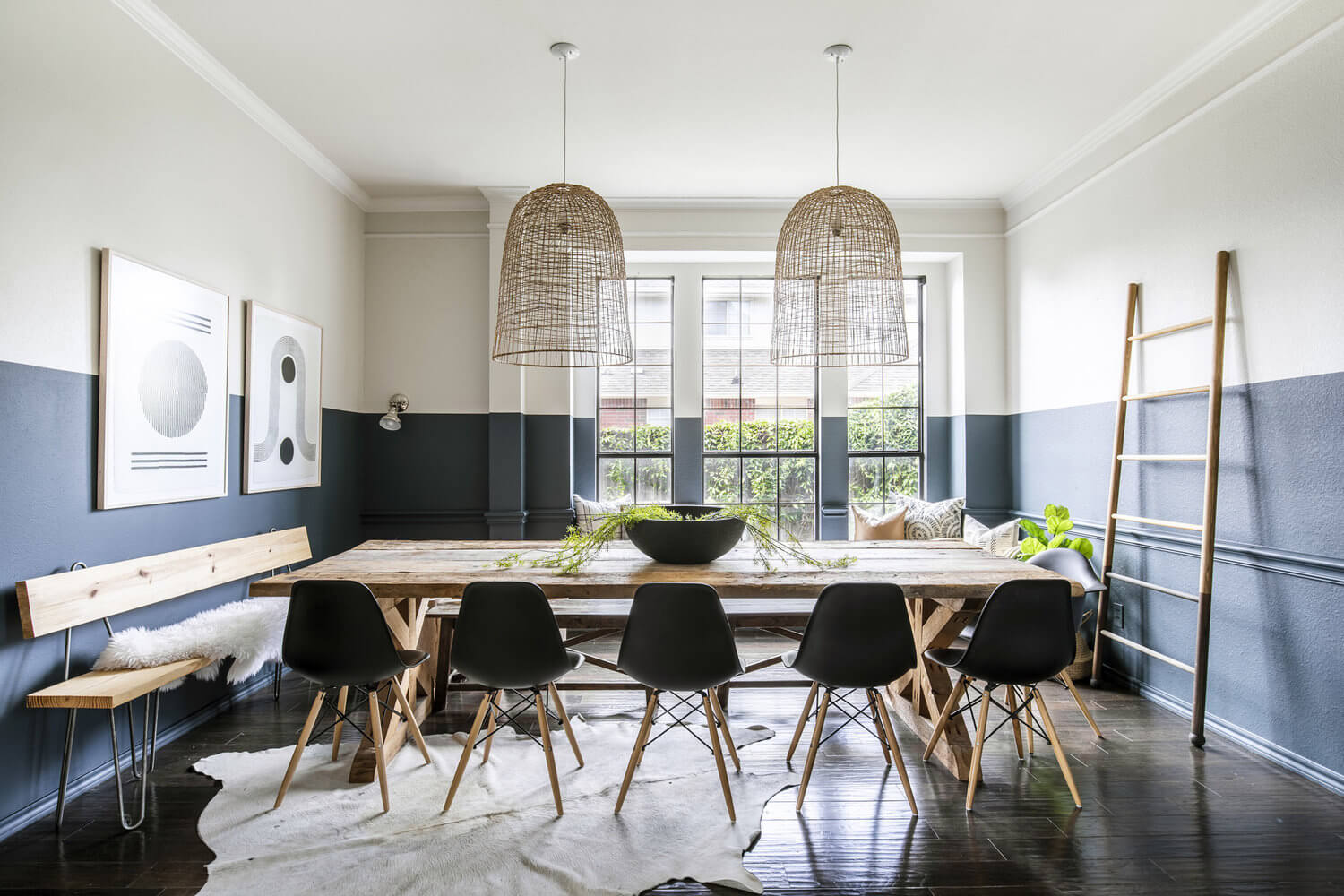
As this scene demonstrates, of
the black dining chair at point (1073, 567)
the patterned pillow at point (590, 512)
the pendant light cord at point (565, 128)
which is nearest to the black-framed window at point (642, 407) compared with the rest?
the patterned pillow at point (590, 512)

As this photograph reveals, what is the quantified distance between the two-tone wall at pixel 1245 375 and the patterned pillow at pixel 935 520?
86 cm

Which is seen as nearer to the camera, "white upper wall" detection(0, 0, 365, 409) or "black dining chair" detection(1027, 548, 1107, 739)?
"white upper wall" detection(0, 0, 365, 409)

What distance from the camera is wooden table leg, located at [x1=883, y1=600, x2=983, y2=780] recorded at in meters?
2.97

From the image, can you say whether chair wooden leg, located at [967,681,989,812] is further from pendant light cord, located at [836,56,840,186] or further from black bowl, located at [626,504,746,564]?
pendant light cord, located at [836,56,840,186]

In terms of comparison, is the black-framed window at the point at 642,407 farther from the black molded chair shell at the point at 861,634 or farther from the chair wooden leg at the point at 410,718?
the black molded chair shell at the point at 861,634

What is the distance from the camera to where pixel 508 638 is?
256 centimetres

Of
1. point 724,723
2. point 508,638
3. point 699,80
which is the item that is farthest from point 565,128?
point 724,723

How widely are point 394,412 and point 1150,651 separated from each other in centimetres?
483

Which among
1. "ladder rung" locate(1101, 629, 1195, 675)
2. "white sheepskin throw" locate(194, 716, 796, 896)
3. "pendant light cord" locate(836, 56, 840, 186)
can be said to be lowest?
"white sheepskin throw" locate(194, 716, 796, 896)

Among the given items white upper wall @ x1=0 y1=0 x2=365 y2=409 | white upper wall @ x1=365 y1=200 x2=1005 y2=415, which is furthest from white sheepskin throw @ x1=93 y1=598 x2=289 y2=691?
white upper wall @ x1=365 y1=200 x2=1005 y2=415

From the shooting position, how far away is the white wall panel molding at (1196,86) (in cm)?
294

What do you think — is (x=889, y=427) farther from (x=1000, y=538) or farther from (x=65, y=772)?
(x=65, y=772)

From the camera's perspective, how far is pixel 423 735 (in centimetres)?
336

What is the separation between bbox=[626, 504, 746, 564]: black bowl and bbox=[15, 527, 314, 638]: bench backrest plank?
6.59ft
